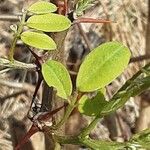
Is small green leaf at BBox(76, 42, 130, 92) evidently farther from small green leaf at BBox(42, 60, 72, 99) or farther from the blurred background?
the blurred background

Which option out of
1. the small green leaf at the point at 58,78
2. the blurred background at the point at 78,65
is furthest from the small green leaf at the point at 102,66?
the blurred background at the point at 78,65

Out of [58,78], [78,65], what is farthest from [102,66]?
[78,65]

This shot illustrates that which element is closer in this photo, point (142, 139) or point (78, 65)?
point (142, 139)

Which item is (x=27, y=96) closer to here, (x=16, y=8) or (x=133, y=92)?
(x=16, y=8)

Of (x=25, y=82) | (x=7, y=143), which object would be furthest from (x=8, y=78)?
(x=7, y=143)

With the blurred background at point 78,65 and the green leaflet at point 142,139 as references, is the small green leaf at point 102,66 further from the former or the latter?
the blurred background at point 78,65

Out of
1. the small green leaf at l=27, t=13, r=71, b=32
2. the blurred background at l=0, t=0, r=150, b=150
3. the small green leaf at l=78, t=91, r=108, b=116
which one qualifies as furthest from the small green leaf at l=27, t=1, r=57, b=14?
the blurred background at l=0, t=0, r=150, b=150

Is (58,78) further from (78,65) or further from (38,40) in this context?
(78,65)
